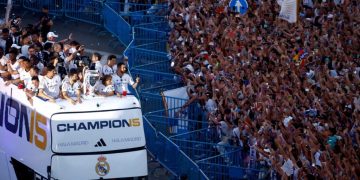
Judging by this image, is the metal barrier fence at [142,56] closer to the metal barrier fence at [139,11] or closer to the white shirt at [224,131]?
the metal barrier fence at [139,11]

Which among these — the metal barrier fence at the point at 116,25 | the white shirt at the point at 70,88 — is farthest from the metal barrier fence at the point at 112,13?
the white shirt at the point at 70,88

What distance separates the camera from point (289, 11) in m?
32.7

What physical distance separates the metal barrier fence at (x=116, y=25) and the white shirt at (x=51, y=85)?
11878 mm

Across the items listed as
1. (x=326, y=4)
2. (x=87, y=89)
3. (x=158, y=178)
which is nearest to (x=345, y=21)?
(x=326, y=4)

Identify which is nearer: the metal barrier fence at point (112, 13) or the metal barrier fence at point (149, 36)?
the metal barrier fence at point (149, 36)

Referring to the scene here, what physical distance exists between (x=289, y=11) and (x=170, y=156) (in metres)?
7.27

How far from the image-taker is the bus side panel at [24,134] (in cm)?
2223

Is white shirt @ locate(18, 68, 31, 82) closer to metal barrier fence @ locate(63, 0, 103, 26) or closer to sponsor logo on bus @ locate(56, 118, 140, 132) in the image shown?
sponsor logo on bus @ locate(56, 118, 140, 132)

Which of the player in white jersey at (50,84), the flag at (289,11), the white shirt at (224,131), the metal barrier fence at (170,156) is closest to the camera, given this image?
the player in white jersey at (50,84)

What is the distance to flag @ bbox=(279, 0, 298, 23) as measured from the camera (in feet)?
107

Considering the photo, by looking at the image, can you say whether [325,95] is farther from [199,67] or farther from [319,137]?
[199,67]

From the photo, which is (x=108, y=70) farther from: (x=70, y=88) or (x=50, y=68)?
(x=70, y=88)

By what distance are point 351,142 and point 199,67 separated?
736 centimetres

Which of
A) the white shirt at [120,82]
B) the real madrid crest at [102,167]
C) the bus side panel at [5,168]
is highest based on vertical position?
the white shirt at [120,82]
